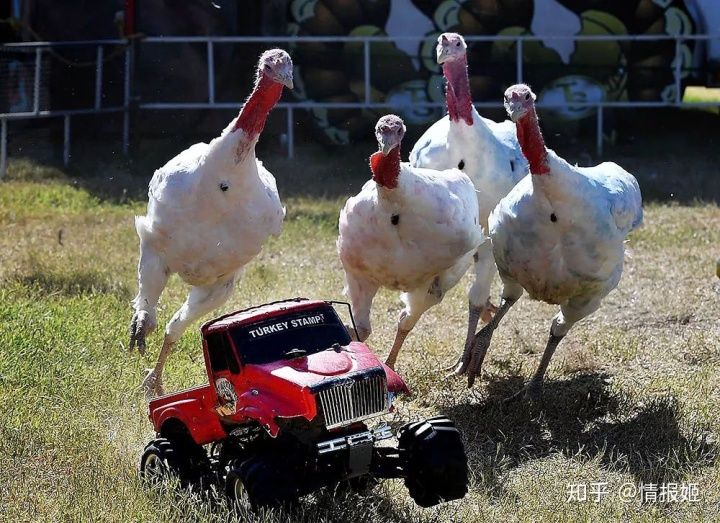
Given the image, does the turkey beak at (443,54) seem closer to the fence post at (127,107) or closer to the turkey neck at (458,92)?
the turkey neck at (458,92)

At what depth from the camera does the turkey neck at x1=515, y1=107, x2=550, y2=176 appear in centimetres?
666

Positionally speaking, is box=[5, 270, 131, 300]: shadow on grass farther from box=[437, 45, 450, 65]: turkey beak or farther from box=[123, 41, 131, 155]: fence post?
box=[123, 41, 131, 155]: fence post

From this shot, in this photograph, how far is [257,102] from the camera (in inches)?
270

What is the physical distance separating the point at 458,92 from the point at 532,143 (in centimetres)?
178

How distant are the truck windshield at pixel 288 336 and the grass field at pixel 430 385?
2.31 ft

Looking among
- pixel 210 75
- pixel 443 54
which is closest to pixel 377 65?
pixel 210 75

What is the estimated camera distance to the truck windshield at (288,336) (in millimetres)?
5473

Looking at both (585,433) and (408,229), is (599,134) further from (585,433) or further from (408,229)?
(585,433)

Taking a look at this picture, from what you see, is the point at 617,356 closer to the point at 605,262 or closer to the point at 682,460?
the point at 605,262

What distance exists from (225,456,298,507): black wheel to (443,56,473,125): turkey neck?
12.4 ft

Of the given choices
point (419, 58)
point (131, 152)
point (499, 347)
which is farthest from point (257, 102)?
point (419, 58)

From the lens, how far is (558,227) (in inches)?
268

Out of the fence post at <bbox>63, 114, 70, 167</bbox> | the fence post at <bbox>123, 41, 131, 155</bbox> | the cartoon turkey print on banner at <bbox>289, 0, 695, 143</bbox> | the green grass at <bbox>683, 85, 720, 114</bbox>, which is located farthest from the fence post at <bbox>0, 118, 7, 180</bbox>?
the green grass at <bbox>683, 85, 720, 114</bbox>

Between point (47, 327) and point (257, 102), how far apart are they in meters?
2.51
